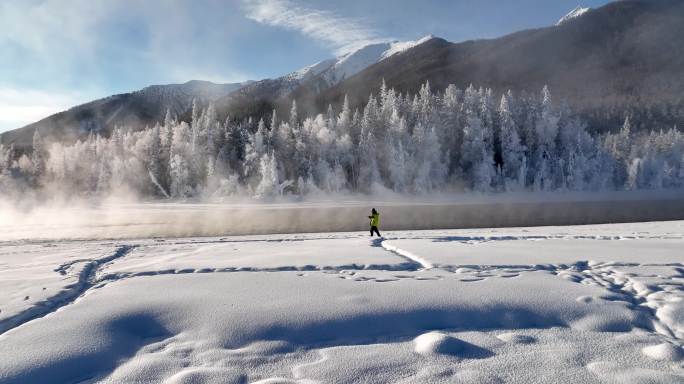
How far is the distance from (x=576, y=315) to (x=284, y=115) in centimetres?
18806

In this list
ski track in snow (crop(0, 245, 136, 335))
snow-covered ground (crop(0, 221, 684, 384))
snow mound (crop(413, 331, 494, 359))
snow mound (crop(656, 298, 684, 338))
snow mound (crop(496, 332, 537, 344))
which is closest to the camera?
snow-covered ground (crop(0, 221, 684, 384))

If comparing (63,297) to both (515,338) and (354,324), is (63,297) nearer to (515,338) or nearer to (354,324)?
(354,324)

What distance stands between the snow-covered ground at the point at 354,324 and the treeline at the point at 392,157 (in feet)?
188

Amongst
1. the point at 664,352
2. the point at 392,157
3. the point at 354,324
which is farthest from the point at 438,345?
the point at 392,157

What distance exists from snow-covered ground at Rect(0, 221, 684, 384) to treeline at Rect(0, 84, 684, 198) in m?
57.3

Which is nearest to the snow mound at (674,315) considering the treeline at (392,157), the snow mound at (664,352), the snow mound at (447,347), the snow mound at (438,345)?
the snow mound at (664,352)

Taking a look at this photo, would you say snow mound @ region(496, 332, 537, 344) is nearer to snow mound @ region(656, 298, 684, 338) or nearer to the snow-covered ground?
the snow-covered ground

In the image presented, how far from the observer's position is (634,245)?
1360 centimetres

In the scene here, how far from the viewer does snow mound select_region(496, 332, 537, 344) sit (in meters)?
5.69

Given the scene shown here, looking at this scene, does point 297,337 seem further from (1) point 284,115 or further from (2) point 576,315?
(1) point 284,115

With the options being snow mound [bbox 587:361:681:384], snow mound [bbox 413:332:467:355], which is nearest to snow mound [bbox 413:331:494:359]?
snow mound [bbox 413:332:467:355]

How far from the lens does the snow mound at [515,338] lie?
5691 mm

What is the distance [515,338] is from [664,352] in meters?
1.68

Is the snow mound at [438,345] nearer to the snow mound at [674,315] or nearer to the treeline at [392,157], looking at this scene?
the snow mound at [674,315]
